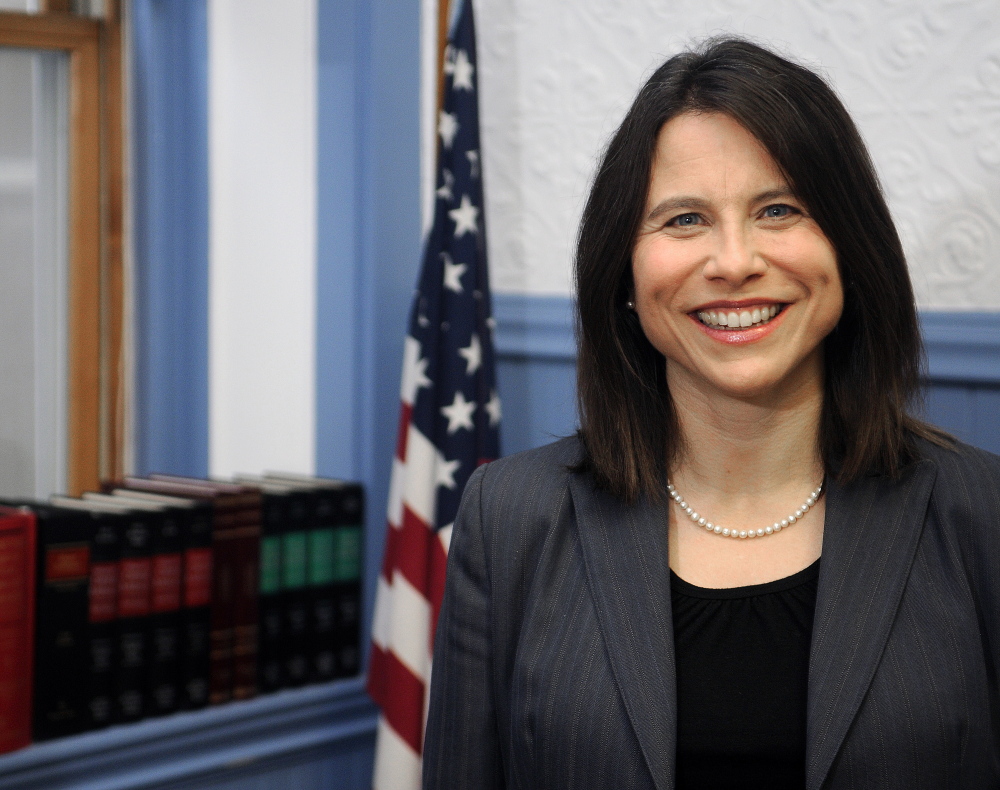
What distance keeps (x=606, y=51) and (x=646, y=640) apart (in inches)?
55.4

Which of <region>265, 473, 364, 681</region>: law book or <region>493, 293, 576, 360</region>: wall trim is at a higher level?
<region>493, 293, 576, 360</region>: wall trim

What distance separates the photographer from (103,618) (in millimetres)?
2227

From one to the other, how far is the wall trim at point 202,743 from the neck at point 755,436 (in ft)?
4.52

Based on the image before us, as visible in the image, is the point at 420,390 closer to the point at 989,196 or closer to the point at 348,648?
the point at 348,648

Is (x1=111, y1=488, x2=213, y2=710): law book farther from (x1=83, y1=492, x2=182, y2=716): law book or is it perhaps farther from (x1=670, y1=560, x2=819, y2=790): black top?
(x1=670, y1=560, x2=819, y2=790): black top

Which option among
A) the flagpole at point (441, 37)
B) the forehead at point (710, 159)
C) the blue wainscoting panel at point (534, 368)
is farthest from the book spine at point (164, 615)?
the forehead at point (710, 159)

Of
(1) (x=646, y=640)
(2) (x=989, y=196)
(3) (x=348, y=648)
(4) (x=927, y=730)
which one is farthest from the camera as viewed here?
(3) (x=348, y=648)

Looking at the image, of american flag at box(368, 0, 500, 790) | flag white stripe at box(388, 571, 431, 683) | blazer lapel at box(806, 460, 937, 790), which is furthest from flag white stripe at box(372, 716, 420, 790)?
blazer lapel at box(806, 460, 937, 790)

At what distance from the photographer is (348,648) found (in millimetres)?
2627

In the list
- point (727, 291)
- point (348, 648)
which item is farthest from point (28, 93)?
point (727, 291)

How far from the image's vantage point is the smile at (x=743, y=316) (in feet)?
4.37

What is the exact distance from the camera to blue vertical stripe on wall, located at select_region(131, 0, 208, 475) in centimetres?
309

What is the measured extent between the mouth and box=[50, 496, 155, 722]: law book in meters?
1.40

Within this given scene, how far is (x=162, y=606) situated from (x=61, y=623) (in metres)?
0.21
